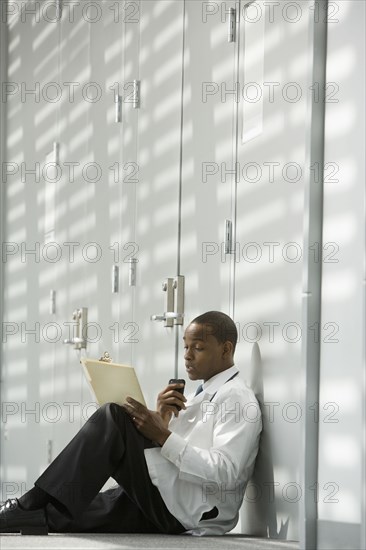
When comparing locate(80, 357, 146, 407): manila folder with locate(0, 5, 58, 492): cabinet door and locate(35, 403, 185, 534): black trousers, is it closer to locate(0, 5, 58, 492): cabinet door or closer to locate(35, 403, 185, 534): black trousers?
locate(35, 403, 185, 534): black trousers

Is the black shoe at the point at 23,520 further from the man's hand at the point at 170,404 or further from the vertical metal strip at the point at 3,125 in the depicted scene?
the vertical metal strip at the point at 3,125

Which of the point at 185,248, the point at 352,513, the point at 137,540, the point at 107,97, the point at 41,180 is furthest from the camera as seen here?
the point at 41,180

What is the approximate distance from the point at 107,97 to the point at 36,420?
210cm

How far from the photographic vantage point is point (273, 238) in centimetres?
394

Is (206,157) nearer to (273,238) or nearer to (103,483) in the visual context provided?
(273,238)

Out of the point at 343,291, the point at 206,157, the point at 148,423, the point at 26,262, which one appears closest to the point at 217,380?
the point at 148,423

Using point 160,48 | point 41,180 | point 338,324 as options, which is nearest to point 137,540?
point 338,324

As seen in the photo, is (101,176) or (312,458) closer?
(312,458)

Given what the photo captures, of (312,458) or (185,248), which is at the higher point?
(185,248)

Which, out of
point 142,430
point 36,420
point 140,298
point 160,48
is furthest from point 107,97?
point 142,430

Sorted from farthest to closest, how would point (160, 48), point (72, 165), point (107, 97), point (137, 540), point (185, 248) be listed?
point (72, 165) < point (107, 97) < point (160, 48) < point (185, 248) < point (137, 540)

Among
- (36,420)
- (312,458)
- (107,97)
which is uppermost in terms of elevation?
(107,97)

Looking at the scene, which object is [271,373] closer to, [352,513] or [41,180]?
[352,513]

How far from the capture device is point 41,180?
23.1 ft
